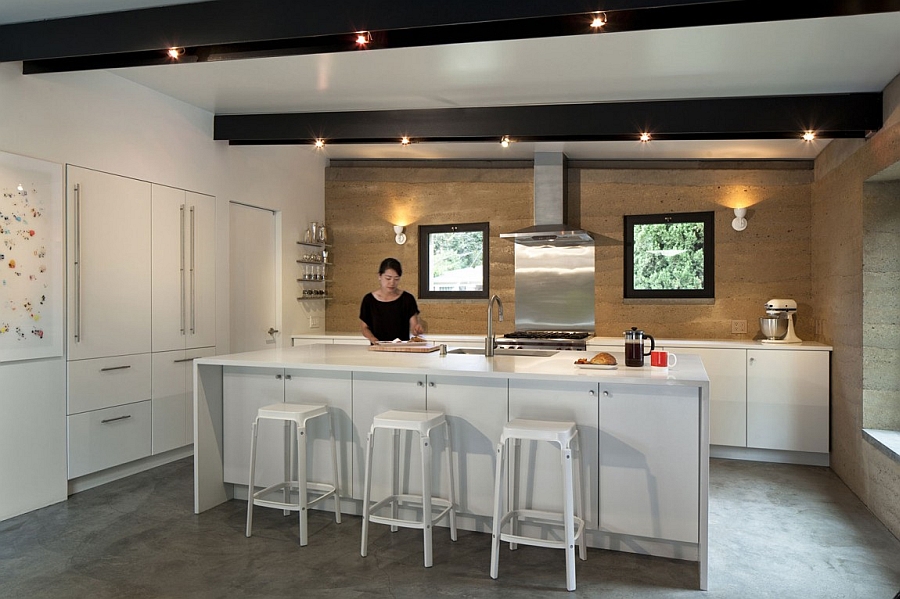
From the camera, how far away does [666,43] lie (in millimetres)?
3400

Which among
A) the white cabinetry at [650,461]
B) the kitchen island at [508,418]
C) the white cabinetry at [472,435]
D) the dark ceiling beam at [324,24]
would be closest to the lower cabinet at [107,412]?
the kitchen island at [508,418]

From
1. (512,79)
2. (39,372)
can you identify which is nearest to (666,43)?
(512,79)

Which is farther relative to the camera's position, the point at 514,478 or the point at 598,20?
the point at 514,478

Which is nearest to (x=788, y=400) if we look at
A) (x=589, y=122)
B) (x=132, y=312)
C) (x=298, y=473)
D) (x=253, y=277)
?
(x=589, y=122)

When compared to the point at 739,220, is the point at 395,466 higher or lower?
lower

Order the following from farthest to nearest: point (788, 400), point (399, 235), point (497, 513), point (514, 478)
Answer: point (399, 235)
point (788, 400)
point (514, 478)
point (497, 513)

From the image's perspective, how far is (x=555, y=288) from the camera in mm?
6387

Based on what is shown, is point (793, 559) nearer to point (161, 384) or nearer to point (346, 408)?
point (346, 408)

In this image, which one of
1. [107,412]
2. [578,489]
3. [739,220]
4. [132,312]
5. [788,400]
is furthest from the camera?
[739,220]

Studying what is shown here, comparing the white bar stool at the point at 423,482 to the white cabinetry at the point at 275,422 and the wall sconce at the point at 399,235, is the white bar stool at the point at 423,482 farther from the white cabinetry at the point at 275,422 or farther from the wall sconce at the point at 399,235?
the wall sconce at the point at 399,235

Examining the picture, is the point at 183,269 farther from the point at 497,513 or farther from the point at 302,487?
the point at 497,513

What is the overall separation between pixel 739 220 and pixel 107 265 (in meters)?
5.09

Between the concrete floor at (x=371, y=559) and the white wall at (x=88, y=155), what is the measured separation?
1.14ft

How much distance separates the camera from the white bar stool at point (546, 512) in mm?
2906
